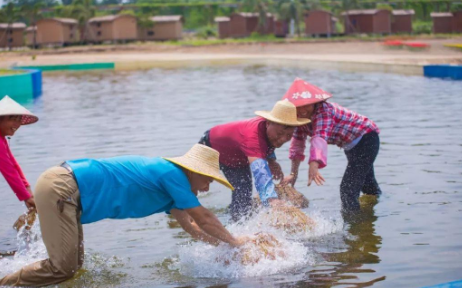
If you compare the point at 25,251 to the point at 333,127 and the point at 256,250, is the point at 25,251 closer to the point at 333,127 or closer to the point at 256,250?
the point at 256,250

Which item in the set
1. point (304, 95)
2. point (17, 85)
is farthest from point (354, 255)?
point (17, 85)

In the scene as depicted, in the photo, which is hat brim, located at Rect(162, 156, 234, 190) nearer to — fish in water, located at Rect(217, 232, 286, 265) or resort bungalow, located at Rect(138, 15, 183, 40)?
fish in water, located at Rect(217, 232, 286, 265)

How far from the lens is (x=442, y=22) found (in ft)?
209

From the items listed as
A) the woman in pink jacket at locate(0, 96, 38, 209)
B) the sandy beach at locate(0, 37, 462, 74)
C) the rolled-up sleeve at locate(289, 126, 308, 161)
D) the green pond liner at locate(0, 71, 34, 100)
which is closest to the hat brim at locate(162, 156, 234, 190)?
the woman in pink jacket at locate(0, 96, 38, 209)

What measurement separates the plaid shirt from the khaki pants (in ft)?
8.45

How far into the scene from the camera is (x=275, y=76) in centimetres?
3067

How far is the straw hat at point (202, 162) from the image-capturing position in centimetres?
503

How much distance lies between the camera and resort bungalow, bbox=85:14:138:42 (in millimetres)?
67500

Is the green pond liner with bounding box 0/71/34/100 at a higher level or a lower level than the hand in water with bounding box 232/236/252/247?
higher

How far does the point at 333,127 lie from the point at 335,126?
0.02 metres

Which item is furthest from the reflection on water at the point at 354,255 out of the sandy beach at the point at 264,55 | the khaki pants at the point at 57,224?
the sandy beach at the point at 264,55

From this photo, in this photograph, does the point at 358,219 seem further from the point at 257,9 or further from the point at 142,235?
the point at 257,9

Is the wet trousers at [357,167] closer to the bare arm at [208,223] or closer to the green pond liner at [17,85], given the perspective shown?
the bare arm at [208,223]

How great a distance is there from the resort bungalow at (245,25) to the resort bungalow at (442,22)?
53.8 feet
